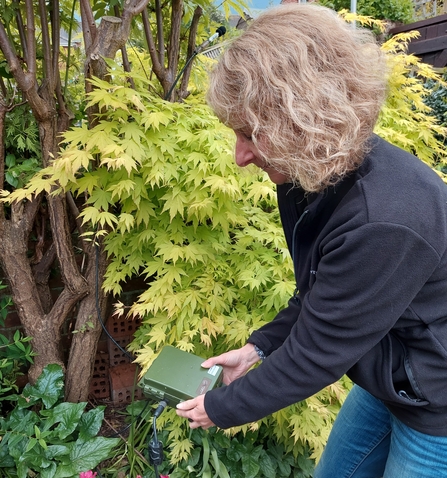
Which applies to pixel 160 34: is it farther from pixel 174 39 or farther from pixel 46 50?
pixel 46 50

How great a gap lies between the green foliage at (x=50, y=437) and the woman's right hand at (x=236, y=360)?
882 mm

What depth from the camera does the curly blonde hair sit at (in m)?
0.85

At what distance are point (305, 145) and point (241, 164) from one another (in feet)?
0.70

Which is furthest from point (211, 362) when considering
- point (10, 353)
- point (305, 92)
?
point (10, 353)

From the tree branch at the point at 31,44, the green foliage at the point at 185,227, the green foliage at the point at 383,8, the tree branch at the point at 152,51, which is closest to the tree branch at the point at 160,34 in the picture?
the tree branch at the point at 152,51

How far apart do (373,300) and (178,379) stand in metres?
0.73

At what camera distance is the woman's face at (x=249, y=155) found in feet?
3.24

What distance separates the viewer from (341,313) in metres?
0.87

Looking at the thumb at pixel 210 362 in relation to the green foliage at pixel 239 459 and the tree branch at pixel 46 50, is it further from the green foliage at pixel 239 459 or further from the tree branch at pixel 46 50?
the tree branch at pixel 46 50

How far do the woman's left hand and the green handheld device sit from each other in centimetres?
8

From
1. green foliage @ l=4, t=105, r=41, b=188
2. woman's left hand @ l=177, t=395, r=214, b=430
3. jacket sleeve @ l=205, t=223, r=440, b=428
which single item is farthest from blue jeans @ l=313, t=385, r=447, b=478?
green foliage @ l=4, t=105, r=41, b=188

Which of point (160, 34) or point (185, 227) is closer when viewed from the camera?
point (185, 227)

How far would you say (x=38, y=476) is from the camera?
192cm

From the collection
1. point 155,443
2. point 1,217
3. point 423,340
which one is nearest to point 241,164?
point 423,340
